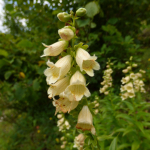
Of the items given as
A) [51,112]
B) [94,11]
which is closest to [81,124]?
[94,11]

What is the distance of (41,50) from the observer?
119 inches

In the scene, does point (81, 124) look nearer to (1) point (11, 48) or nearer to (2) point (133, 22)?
(1) point (11, 48)

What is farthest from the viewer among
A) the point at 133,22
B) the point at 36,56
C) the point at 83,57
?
the point at 133,22

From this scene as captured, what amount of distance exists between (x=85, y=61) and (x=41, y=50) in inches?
89.1

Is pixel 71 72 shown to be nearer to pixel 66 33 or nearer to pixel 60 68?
pixel 60 68

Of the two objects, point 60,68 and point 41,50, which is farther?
point 41,50

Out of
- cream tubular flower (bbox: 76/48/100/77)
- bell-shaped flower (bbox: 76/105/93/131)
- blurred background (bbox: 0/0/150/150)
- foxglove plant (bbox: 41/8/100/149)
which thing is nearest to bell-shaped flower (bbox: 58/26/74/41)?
foxglove plant (bbox: 41/8/100/149)

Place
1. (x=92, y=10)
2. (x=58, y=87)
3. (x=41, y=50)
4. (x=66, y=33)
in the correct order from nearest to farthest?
(x=66, y=33) < (x=58, y=87) < (x=92, y=10) < (x=41, y=50)

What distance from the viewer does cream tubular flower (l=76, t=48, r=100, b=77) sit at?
92 cm

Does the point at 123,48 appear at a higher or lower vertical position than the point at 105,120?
higher

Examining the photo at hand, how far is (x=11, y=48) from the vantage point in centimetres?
260

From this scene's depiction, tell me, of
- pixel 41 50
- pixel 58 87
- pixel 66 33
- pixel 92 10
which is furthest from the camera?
pixel 41 50

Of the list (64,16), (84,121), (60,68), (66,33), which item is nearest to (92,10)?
(64,16)

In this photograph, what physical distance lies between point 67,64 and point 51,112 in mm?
3749
